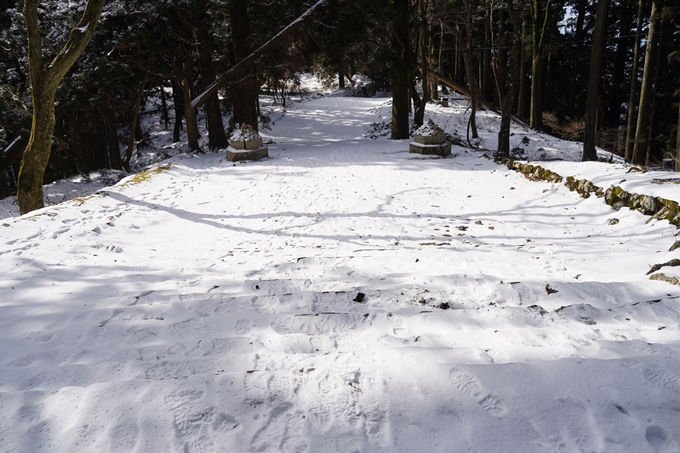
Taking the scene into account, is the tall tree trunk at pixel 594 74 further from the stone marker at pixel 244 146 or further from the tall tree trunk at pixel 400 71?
the stone marker at pixel 244 146

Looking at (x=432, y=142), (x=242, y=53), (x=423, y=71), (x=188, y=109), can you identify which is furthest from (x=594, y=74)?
(x=188, y=109)

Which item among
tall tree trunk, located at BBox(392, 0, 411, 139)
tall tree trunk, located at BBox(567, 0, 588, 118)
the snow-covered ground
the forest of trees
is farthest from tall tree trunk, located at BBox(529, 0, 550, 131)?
the snow-covered ground

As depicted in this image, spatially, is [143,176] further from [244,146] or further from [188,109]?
[188,109]

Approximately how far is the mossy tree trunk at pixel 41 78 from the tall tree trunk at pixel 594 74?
38.7 ft

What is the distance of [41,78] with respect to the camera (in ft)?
23.4

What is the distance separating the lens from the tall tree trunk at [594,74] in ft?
35.4

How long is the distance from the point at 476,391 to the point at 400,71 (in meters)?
15.4

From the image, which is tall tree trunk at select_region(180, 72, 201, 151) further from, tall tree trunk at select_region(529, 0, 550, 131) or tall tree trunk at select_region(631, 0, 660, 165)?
tall tree trunk at select_region(631, 0, 660, 165)

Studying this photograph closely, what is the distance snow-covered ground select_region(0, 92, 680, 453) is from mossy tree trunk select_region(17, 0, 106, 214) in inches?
54.6

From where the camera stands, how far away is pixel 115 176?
15.4 metres

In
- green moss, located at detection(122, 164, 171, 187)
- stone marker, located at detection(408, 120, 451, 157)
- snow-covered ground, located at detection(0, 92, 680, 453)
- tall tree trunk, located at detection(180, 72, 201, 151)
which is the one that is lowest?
snow-covered ground, located at detection(0, 92, 680, 453)

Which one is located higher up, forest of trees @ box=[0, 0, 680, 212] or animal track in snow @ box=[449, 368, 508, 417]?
forest of trees @ box=[0, 0, 680, 212]

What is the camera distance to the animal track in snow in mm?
1934

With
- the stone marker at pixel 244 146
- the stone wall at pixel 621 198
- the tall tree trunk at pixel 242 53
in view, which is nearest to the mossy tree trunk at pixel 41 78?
the stone marker at pixel 244 146
